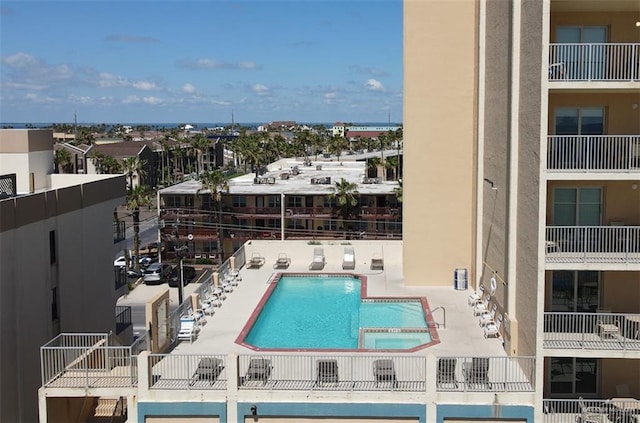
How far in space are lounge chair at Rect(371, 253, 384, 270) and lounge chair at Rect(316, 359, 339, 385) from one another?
49.4ft

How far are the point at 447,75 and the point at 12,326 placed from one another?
17.5m

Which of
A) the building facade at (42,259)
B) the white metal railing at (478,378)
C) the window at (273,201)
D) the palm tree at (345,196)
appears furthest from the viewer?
the window at (273,201)

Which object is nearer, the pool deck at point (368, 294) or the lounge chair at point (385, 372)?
the lounge chair at point (385, 372)

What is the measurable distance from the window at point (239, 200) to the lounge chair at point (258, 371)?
138 ft

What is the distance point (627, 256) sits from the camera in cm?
1647

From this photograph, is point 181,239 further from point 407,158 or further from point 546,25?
point 546,25

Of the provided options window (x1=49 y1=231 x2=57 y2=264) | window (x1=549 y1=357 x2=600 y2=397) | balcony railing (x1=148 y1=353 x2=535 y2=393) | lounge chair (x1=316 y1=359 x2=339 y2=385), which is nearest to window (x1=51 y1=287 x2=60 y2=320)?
window (x1=49 y1=231 x2=57 y2=264)

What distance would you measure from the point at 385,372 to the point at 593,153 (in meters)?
7.51

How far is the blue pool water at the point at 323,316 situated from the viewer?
21.4m

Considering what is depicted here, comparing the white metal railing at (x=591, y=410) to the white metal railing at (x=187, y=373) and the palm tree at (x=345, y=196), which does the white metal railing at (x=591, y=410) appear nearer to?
the white metal railing at (x=187, y=373)

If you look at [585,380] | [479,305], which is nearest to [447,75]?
[479,305]

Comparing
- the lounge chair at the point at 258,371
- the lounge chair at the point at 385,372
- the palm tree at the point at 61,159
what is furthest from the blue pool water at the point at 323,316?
the palm tree at the point at 61,159

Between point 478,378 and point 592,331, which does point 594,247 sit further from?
point 478,378

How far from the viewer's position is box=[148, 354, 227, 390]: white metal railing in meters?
16.4
